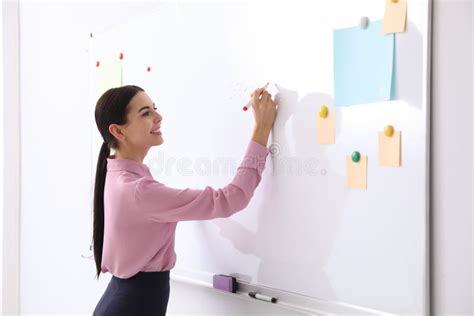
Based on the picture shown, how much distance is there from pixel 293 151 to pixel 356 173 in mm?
193

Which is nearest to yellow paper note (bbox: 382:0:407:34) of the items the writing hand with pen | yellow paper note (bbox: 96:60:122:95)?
the writing hand with pen

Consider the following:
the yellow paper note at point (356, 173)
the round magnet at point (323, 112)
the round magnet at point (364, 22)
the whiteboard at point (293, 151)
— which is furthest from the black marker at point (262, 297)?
the round magnet at point (364, 22)

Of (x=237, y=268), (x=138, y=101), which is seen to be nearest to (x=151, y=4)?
(x=138, y=101)

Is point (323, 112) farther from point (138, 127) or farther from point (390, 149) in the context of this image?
point (138, 127)

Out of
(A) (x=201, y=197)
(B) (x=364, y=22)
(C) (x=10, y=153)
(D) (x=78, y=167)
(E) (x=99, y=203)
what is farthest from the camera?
(C) (x=10, y=153)

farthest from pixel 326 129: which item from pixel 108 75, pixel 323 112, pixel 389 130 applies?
pixel 108 75

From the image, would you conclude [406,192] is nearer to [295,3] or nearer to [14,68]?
[295,3]

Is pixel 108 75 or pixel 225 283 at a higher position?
pixel 108 75

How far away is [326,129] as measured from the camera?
1204 millimetres

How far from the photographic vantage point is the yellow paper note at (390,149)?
1.08 metres

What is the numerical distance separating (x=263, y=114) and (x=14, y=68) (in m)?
1.68

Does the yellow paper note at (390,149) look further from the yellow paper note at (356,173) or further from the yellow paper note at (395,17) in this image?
the yellow paper note at (395,17)

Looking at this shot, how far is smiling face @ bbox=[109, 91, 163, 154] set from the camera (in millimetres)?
1361

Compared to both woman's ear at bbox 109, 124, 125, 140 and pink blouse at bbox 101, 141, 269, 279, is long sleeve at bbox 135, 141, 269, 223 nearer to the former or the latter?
pink blouse at bbox 101, 141, 269, 279
